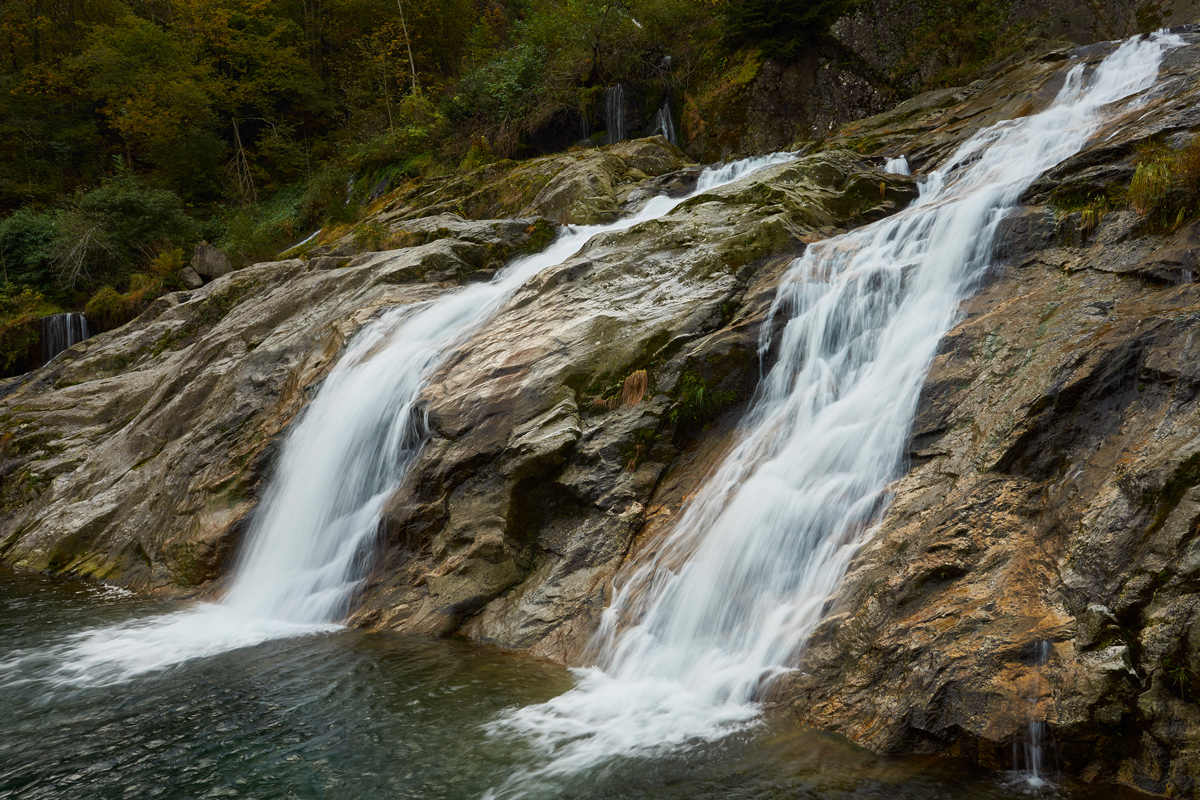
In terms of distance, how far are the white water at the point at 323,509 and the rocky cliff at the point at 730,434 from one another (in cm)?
38

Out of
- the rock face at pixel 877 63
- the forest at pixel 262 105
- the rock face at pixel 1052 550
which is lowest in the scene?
the rock face at pixel 1052 550

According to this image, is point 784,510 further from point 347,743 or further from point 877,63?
point 877,63

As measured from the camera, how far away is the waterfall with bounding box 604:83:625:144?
55.8 ft

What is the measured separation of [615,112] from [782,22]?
437 centimetres

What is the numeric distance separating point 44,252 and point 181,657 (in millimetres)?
23282

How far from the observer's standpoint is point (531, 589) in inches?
234

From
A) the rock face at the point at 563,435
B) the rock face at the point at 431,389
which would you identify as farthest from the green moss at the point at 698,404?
the rock face at the point at 431,389

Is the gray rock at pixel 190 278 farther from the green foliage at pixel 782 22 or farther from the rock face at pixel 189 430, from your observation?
the green foliage at pixel 782 22

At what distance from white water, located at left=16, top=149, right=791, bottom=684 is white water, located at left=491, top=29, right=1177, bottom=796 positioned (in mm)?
3033

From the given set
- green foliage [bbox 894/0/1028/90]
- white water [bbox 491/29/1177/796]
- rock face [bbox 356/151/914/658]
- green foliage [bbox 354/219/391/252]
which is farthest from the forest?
white water [bbox 491/29/1177/796]

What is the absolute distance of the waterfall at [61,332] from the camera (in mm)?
18859

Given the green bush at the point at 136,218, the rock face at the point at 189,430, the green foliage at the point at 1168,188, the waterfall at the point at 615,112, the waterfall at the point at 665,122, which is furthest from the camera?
the green bush at the point at 136,218

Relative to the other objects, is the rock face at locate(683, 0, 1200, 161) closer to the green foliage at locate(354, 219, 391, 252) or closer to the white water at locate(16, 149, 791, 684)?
the green foliage at locate(354, 219, 391, 252)

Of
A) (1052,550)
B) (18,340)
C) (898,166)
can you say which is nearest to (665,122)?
(898,166)
